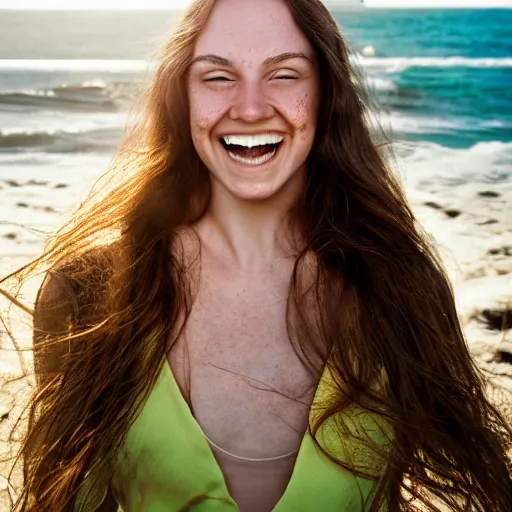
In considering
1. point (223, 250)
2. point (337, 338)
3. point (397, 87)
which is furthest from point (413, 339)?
point (397, 87)

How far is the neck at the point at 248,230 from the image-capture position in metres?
2.33

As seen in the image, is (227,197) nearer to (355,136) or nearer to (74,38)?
(355,136)

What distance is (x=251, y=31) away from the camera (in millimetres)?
2127

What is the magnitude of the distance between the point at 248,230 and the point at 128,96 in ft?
42.9

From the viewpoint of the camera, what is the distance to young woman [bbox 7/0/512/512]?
2.03 meters

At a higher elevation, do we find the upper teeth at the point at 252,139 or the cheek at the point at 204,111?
the cheek at the point at 204,111

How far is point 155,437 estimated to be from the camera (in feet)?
6.47

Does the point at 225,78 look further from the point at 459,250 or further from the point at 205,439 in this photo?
the point at 459,250

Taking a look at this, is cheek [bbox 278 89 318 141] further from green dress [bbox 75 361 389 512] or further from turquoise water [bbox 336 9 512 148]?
turquoise water [bbox 336 9 512 148]

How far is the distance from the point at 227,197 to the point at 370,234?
18.6 inches

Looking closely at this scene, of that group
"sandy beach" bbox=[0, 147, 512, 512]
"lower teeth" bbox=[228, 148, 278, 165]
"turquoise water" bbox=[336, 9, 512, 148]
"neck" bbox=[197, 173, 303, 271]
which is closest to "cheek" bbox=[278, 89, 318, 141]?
"lower teeth" bbox=[228, 148, 278, 165]

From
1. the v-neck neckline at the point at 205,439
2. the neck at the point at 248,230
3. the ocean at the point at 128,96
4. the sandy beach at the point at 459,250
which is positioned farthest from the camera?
the ocean at the point at 128,96

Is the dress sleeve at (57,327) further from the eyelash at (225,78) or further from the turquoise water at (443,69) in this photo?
the turquoise water at (443,69)

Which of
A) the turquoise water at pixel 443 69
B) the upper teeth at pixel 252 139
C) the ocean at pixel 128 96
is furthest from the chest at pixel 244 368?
the turquoise water at pixel 443 69
